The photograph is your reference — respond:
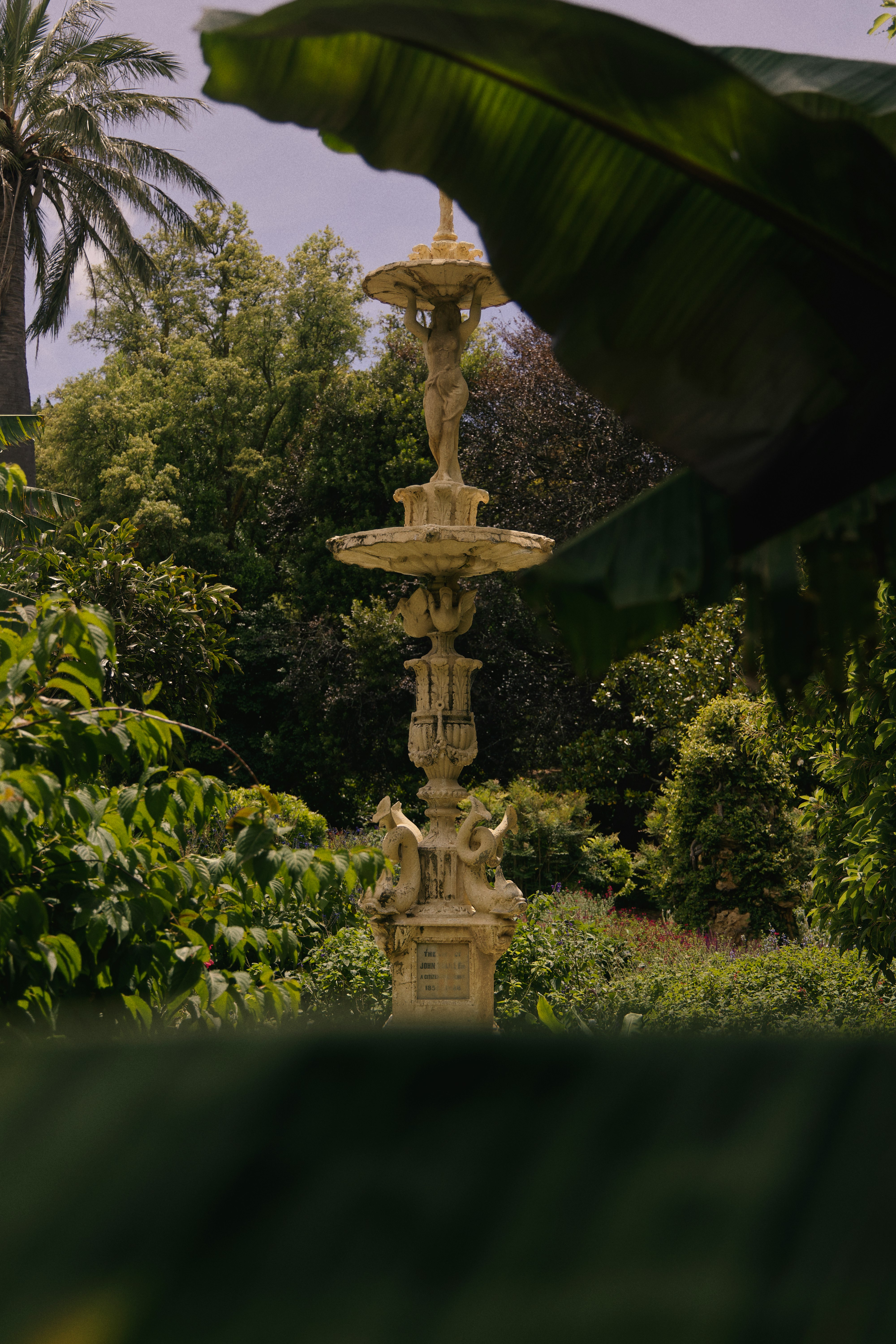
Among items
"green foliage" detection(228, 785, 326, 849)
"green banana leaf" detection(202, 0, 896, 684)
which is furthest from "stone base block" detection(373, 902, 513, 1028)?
"green banana leaf" detection(202, 0, 896, 684)

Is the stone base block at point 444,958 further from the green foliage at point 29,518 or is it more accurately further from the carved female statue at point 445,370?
the green foliage at point 29,518

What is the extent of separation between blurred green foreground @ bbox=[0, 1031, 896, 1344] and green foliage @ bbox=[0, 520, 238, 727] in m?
13.5

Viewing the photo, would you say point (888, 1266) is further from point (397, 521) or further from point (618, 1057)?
point (397, 521)

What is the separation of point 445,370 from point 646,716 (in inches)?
381

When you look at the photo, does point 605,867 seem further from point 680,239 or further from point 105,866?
point 680,239

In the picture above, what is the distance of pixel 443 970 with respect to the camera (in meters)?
7.20

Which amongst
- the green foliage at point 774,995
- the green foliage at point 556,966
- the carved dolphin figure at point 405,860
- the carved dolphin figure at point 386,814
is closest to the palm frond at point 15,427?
the carved dolphin figure at point 386,814

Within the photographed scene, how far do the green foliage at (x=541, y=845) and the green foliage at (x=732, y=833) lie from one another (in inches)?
70.1

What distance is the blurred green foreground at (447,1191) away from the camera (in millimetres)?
389

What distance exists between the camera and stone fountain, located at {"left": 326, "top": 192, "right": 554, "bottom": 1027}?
23.1 ft

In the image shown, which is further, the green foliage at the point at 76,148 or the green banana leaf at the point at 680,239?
the green foliage at the point at 76,148

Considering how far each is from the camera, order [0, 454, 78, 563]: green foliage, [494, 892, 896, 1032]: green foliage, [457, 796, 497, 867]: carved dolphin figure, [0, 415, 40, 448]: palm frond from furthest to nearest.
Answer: [0, 454, 78, 563]: green foliage → [0, 415, 40, 448]: palm frond → [457, 796, 497, 867]: carved dolphin figure → [494, 892, 896, 1032]: green foliage

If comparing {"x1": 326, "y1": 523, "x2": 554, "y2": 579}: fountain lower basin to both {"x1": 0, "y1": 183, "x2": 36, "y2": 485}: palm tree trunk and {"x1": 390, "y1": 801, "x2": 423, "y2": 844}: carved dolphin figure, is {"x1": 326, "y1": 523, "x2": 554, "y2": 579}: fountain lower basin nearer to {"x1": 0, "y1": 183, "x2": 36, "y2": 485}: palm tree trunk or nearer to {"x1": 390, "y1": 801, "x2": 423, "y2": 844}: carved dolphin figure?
{"x1": 390, "y1": 801, "x2": 423, "y2": 844}: carved dolphin figure

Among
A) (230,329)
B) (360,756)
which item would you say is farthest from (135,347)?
(360,756)
